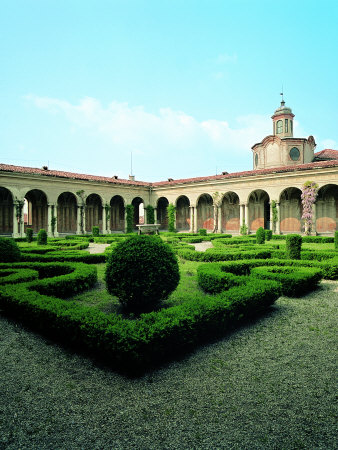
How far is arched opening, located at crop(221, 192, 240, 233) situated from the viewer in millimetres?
37188

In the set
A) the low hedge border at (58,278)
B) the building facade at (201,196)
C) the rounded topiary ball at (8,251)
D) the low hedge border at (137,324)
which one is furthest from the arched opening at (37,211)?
the low hedge border at (137,324)

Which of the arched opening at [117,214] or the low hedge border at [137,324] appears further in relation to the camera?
the arched opening at [117,214]

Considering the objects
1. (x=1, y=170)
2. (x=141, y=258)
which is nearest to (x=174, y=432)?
(x=141, y=258)

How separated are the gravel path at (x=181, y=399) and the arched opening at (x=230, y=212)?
32198 mm

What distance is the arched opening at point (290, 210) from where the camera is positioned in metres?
32.6

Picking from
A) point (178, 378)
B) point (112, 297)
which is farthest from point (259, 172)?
point (178, 378)

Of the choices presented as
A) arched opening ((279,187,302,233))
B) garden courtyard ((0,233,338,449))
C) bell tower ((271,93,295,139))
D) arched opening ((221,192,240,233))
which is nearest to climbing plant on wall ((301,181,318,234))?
arched opening ((279,187,302,233))

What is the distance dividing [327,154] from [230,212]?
15.0 m

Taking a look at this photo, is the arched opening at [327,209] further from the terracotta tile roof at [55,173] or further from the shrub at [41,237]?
the shrub at [41,237]

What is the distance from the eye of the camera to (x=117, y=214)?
135 ft

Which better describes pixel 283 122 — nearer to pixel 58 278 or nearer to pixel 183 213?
pixel 183 213

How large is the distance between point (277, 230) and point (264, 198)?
5.48m

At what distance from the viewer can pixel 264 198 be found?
35.9 m

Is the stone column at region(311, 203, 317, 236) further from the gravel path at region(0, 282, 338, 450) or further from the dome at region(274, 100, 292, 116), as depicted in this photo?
the gravel path at region(0, 282, 338, 450)
